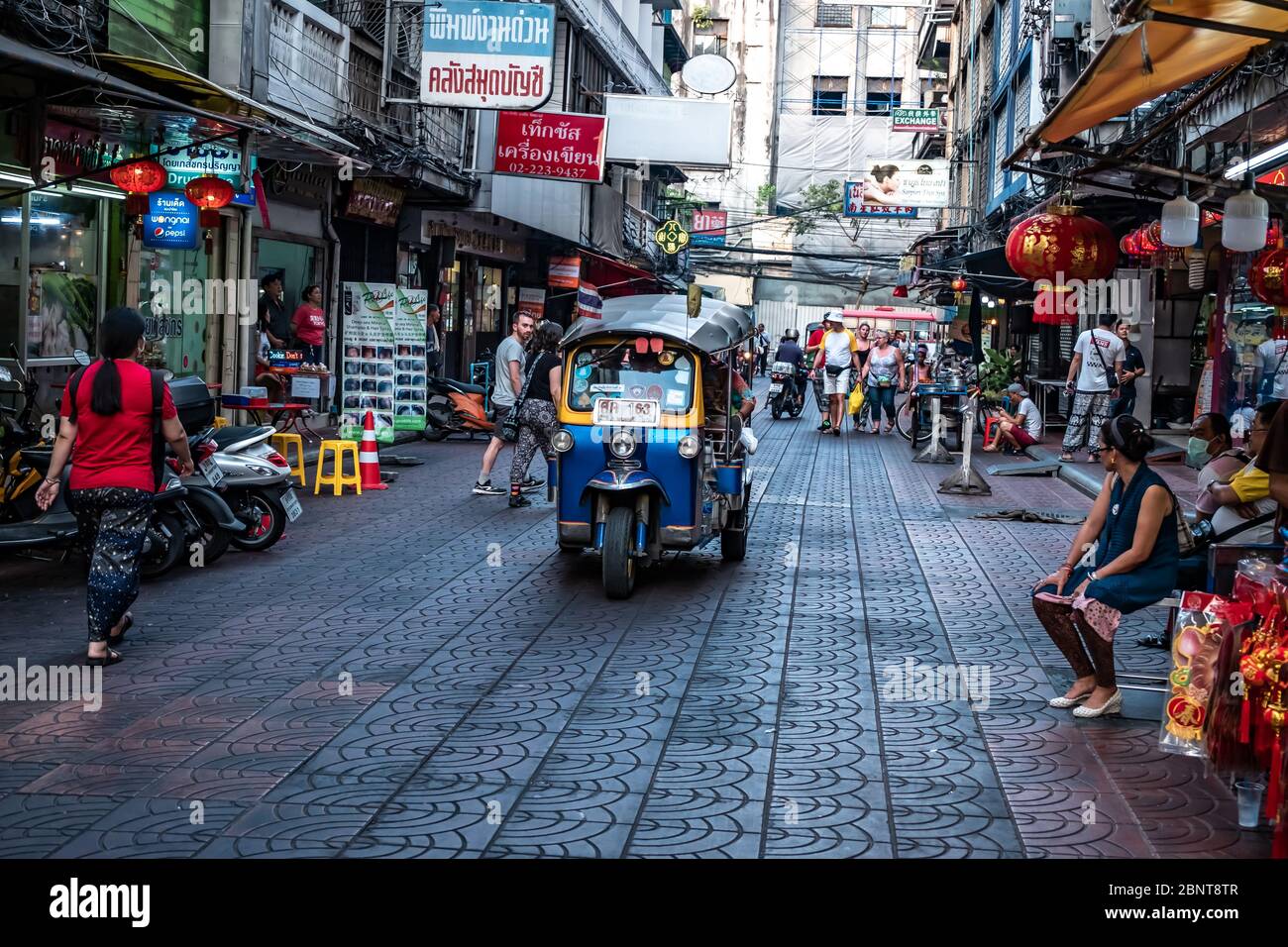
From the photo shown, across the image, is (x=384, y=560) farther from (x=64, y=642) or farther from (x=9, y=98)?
(x=9, y=98)

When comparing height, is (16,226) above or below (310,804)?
above

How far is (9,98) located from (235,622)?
6784mm

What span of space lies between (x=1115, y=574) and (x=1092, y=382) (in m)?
13.8

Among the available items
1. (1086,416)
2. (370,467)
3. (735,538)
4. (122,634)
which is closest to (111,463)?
(122,634)

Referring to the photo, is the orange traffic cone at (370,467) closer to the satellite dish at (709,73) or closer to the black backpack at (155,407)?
the black backpack at (155,407)

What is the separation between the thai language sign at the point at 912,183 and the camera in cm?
4072

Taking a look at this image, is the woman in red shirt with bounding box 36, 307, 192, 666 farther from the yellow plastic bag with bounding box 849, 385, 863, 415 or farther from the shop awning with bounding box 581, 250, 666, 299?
the shop awning with bounding box 581, 250, 666, 299

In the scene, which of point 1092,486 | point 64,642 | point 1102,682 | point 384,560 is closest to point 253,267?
point 384,560

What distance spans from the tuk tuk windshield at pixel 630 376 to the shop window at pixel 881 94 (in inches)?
2122

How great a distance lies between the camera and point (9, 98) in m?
13.3

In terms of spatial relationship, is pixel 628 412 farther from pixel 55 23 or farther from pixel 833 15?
pixel 833 15

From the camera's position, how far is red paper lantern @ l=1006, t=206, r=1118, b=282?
1354 cm

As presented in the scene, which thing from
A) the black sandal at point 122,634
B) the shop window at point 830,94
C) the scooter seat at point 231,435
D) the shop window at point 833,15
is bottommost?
the black sandal at point 122,634

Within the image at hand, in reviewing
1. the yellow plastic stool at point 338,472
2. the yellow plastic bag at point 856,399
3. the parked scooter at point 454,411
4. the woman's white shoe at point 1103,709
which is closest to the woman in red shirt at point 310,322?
the parked scooter at point 454,411
